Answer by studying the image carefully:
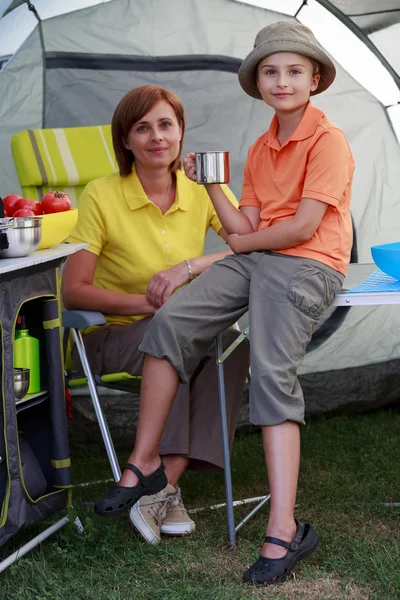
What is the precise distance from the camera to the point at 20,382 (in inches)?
97.0

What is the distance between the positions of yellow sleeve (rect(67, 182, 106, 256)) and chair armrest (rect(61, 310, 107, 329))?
28cm

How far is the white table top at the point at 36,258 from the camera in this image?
7.45 feet

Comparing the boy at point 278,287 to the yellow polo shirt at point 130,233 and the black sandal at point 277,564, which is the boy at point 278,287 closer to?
the black sandal at point 277,564

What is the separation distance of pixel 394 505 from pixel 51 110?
193cm

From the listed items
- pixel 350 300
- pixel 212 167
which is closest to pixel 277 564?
pixel 350 300

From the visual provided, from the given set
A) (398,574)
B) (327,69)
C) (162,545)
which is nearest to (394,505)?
(398,574)

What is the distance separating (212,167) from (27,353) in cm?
68

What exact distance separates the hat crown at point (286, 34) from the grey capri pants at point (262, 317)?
1.77 ft

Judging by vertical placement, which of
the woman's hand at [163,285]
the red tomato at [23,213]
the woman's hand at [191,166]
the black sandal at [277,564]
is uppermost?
the woman's hand at [191,166]

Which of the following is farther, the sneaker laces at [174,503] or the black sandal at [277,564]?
the sneaker laces at [174,503]

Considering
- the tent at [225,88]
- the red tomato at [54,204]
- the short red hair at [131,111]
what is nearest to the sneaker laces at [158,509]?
the red tomato at [54,204]

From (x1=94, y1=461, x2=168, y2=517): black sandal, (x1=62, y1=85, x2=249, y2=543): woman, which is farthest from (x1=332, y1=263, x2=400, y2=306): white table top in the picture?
(x1=94, y1=461, x2=168, y2=517): black sandal

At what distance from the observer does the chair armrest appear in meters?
2.72

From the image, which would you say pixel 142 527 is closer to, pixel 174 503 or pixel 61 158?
pixel 174 503
